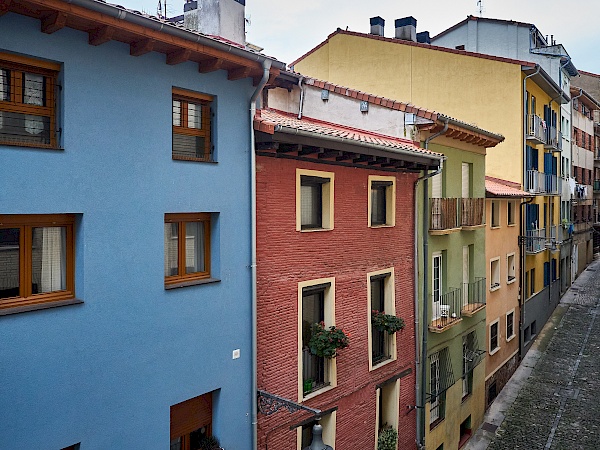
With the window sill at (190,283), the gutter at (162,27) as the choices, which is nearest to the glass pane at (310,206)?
the window sill at (190,283)

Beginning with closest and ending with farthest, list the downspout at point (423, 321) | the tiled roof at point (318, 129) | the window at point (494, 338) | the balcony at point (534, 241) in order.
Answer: the tiled roof at point (318, 129) < the downspout at point (423, 321) < the window at point (494, 338) < the balcony at point (534, 241)

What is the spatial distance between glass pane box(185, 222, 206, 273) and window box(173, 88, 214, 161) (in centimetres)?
108

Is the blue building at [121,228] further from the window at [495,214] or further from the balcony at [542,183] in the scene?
the balcony at [542,183]

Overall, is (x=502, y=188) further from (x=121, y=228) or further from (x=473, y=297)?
(x=121, y=228)

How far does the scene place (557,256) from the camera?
3391 cm

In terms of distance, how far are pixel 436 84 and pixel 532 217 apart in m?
9.14

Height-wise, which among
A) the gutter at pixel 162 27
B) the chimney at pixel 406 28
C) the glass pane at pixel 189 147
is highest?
the chimney at pixel 406 28

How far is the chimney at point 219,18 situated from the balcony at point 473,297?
1076cm

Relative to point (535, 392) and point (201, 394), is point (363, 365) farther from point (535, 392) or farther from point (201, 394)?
point (535, 392)

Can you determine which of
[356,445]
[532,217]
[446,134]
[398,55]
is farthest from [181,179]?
[532,217]

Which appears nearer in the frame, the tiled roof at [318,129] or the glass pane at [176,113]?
the glass pane at [176,113]

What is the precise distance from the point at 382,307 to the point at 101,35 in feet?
30.0

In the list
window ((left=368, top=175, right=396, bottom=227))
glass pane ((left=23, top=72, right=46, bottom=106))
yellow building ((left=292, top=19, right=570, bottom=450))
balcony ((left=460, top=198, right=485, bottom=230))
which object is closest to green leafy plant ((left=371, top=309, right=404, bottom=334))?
window ((left=368, top=175, right=396, bottom=227))

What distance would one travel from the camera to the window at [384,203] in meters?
13.2
